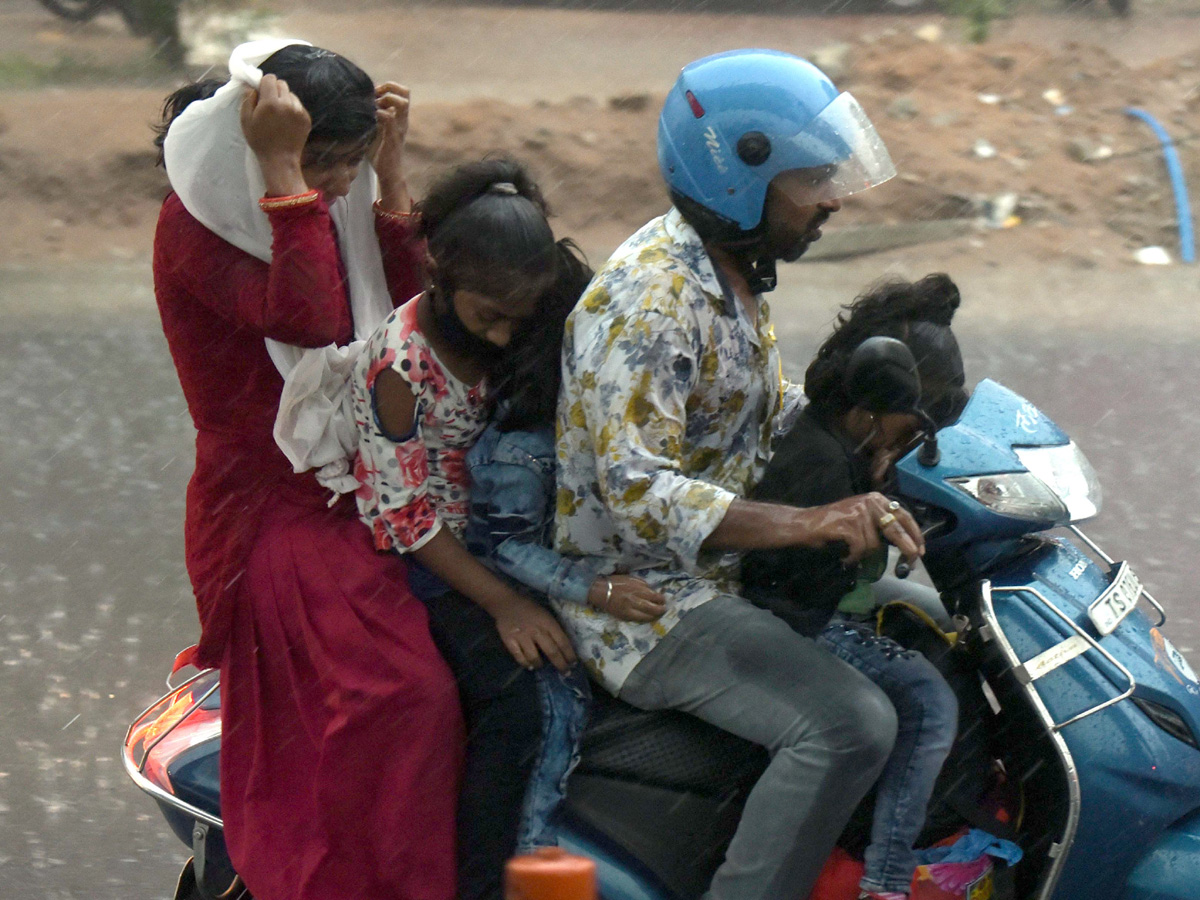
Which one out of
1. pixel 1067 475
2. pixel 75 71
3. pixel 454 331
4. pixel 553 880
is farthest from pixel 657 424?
pixel 75 71

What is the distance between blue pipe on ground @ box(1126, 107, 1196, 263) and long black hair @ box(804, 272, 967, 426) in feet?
20.2

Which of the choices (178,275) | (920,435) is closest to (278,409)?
(178,275)

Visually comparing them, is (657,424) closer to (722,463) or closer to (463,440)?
(722,463)

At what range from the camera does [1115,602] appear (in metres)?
2.24

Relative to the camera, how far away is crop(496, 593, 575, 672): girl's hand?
222 centimetres

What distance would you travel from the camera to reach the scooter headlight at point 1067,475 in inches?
88.4

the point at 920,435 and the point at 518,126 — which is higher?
the point at 920,435

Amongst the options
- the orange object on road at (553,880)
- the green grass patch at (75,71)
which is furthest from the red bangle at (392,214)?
the green grass patch at (75,71)

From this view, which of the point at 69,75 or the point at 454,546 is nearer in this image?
the point at 454,546

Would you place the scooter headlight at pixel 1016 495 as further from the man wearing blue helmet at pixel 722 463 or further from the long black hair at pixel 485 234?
the long black hair at pixel 485 234

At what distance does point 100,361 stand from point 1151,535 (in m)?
4.62

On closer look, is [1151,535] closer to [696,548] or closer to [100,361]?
[696,548]

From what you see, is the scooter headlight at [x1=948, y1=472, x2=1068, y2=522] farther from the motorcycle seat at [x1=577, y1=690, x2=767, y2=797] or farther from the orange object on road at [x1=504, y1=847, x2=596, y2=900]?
the orange object on road at [x1=504, y1=847, x2=596, y2=900]

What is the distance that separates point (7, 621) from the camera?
14.9 ft
